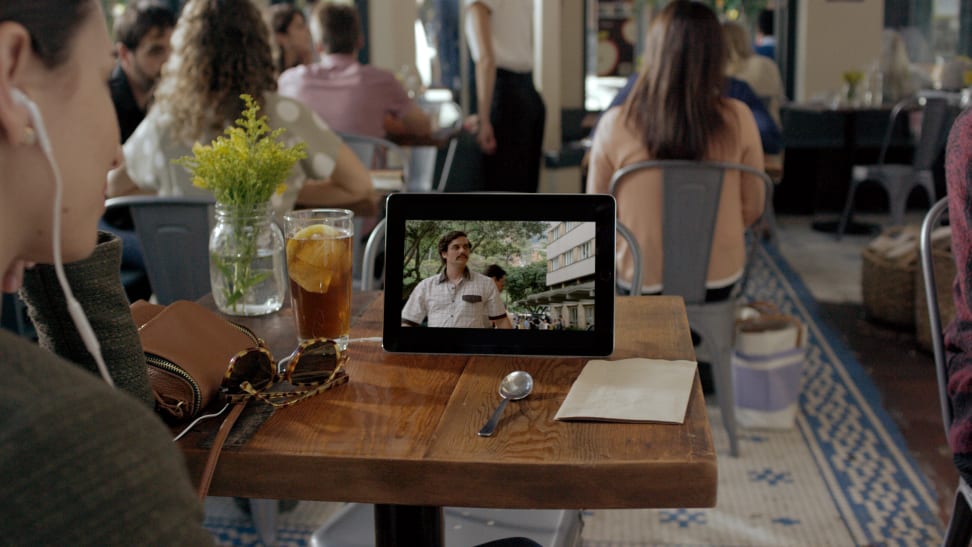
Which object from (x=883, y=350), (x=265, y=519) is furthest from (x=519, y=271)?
(x=883, y=350)

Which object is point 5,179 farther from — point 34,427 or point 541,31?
point 541,31

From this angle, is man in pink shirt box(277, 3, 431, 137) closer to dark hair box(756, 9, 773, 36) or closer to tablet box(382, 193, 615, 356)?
tablet box(382, 193, 615, 356)

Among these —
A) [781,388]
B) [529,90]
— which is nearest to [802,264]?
[529,90]

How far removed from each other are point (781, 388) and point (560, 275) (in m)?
1.90

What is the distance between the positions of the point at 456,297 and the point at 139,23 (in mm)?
2585

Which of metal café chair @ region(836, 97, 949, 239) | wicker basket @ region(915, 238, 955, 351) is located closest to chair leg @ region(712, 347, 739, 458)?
wicker basket @ region(915, 238, 955, 351)

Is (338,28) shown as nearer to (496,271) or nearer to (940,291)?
(940,291)

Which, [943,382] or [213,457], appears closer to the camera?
[213,457]

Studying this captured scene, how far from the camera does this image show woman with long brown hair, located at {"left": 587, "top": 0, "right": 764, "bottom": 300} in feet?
8.96

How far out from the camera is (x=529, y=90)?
5125 mm

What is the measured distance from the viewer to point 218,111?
2.50 meters

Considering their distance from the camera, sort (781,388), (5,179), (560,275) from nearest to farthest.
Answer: (5,179)
(560,275)
(781,388)

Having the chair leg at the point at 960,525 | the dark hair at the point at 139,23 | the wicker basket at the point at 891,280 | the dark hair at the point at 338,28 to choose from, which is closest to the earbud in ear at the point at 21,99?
the chair leg at the point at 960,525

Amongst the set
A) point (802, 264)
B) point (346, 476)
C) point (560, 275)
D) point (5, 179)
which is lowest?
point (802, 264)
